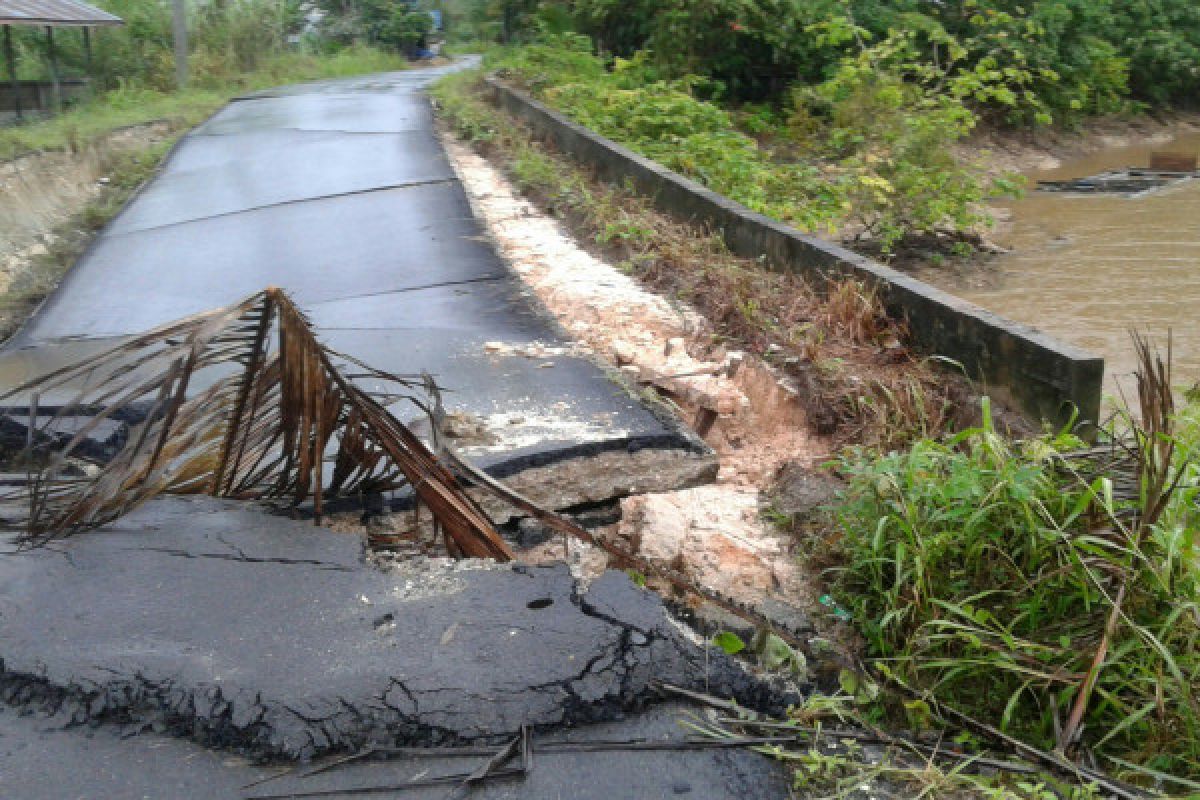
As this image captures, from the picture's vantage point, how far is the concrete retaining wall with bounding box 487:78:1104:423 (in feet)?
12.7

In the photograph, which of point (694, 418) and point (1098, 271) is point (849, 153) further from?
point (694, 418)

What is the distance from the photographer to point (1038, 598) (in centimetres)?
274

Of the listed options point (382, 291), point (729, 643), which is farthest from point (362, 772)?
point (382, 291)

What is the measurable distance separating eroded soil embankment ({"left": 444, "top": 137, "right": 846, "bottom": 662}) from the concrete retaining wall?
69 centimetres

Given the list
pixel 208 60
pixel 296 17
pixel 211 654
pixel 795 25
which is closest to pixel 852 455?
pixel 211 654

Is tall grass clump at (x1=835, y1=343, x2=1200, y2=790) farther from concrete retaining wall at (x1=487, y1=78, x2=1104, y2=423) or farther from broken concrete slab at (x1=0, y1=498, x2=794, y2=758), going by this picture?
concrete retaining wall at (x1=487, y1=78, x2=1104, y2=423)

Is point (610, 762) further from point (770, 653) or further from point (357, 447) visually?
point (357, 447)

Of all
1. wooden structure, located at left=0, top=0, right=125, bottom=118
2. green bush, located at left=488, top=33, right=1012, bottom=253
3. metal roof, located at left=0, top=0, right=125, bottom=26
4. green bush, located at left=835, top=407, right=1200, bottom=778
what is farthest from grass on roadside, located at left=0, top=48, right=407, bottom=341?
green bush, located at left=835, top=407, right=1200, bottom=778

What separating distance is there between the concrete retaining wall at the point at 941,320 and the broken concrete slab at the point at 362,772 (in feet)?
6.91

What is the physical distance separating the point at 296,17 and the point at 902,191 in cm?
2490

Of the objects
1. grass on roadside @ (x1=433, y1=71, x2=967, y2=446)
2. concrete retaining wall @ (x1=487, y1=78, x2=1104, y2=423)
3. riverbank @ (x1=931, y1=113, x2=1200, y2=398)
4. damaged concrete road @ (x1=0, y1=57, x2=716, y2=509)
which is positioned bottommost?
riverbank @ (x1=931, y1=113, x2=1200, y2=398)

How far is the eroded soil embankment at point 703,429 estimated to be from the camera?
10.8 ft

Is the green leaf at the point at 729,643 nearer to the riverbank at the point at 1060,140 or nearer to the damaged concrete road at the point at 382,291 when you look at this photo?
the damaged concrete road at the point at 382,291

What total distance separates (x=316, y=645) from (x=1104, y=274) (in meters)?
8.77
